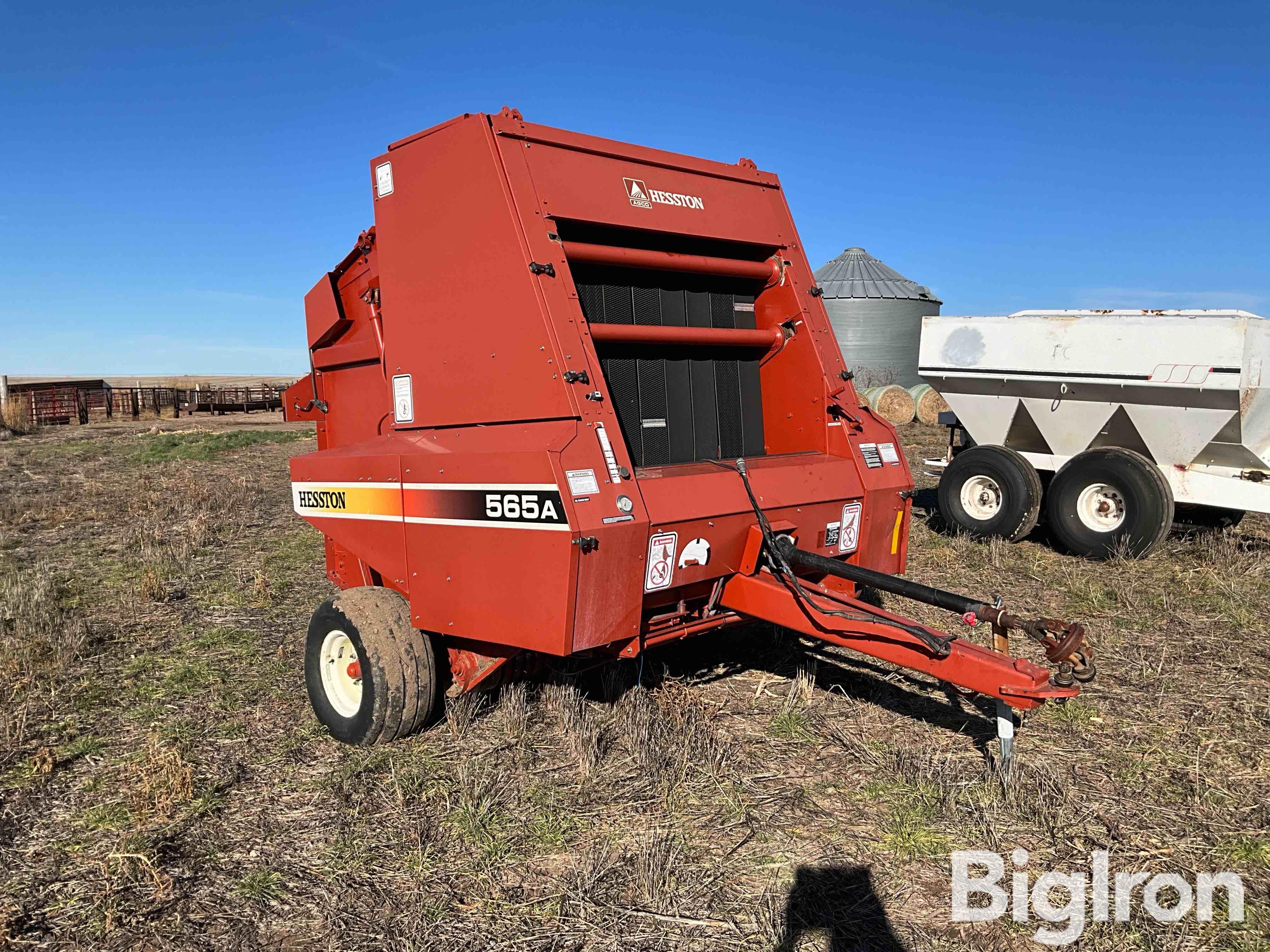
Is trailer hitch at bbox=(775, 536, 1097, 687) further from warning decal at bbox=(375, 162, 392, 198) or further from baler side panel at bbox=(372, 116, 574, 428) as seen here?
warning decal at bbox=(375, 162, 392, 198)

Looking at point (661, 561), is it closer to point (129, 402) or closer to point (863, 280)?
point (863, 280)

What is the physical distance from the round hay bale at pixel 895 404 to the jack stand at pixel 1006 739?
1569 cm

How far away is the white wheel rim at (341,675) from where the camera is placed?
14.2 ft

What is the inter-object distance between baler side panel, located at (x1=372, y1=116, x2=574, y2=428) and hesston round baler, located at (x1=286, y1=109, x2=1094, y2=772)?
1 cm

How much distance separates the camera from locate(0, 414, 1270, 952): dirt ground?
2.92 m

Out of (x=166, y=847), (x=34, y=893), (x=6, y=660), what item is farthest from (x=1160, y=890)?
(x=6, y=660)

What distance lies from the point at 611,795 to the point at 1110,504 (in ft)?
20.3

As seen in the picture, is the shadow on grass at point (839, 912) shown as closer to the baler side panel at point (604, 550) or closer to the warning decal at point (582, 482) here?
the baler side panel at point (604, 550)

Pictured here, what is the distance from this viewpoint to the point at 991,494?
885cm

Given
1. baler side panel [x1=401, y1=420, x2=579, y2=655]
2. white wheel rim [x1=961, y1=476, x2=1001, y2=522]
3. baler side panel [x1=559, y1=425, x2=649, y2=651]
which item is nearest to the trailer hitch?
baler side panel [x1=559, y1=425, x2=649, y2=651]

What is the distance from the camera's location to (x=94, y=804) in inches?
144

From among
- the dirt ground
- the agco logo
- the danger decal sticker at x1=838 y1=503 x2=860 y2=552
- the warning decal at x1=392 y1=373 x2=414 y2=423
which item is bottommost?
the dirt ground

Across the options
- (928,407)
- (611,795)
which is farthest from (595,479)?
(928,407)

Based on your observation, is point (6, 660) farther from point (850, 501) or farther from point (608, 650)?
point (850, 501)
